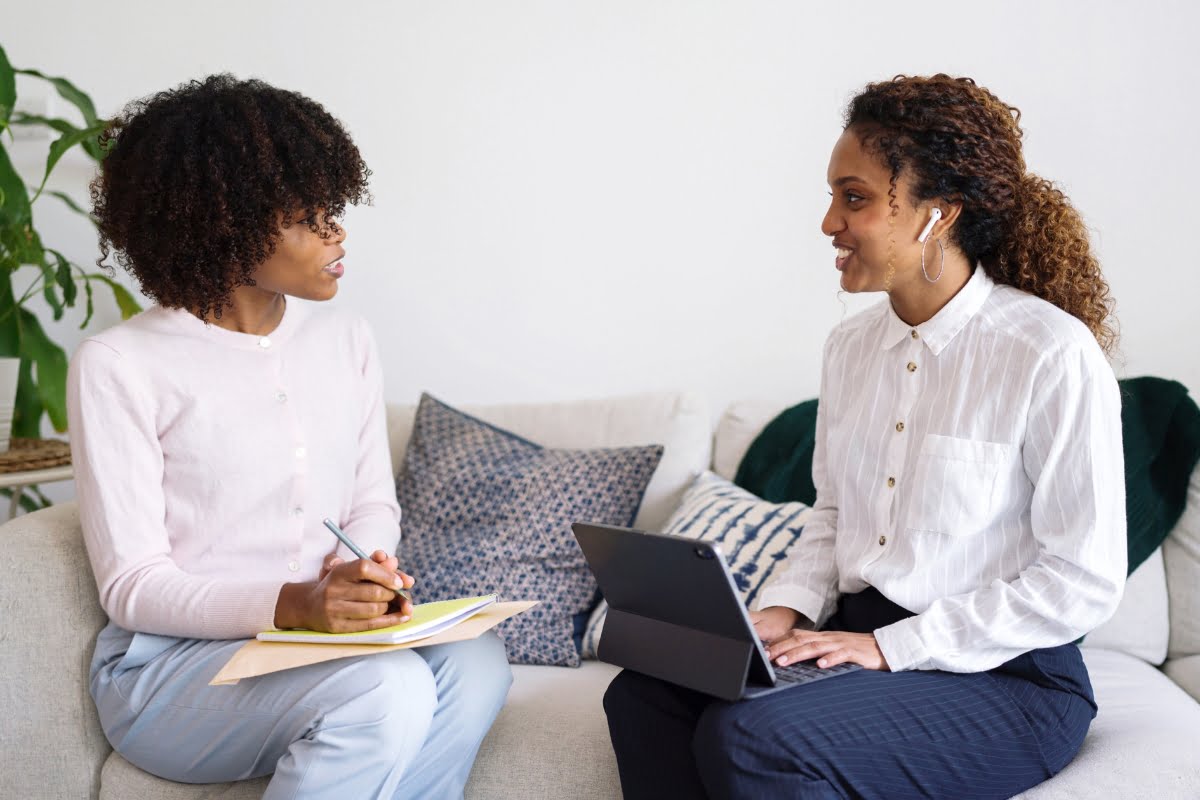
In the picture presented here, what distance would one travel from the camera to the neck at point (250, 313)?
1.58m

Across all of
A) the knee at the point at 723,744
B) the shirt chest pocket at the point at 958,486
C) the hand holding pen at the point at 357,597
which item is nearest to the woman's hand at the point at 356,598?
the hand holding pen at the point at 357,597

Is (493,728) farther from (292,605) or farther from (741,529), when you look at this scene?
(741,529)

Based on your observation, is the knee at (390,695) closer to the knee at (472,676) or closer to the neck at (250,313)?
the knee at (472,676)

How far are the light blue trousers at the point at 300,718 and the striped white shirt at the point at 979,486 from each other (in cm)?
47

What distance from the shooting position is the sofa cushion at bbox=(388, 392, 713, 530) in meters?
2.10

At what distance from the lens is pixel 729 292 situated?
2295mm

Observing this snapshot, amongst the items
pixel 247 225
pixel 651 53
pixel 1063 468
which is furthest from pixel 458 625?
pixel 651 53

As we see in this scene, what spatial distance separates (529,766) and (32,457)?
1.17m

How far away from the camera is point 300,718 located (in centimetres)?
132

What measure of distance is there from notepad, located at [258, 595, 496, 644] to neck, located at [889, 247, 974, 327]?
0.66 metres

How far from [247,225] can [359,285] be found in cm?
95

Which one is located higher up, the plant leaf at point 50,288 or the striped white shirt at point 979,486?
the striped white shirt at point 979,486

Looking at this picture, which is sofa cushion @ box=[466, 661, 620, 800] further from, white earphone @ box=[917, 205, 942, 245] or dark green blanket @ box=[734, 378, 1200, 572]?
dark green blanket @ box=[734, 378, 1200, 572]

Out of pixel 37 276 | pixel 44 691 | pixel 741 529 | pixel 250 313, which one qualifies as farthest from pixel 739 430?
pixel 37 276
